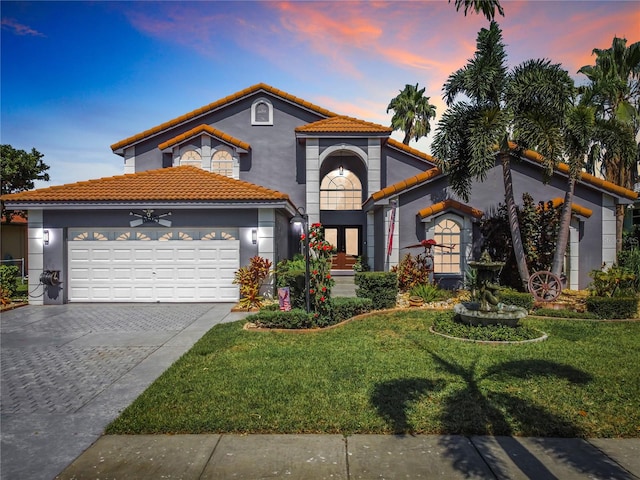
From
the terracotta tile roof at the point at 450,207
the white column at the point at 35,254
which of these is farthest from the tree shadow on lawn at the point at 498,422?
the white column at the point at 35,254

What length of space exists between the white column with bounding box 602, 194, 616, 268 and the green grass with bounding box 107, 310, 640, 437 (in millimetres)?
7120

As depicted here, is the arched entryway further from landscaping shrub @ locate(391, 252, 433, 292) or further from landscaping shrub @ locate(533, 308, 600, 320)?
landscaping shrub @ locate(533, 308, 600, 320)

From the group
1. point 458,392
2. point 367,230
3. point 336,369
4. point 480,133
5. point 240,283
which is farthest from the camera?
point 367,230

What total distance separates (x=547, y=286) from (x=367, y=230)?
855 cm

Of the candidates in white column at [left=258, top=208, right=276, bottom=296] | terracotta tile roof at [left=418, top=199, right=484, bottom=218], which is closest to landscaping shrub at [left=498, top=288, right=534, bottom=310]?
terracotta tile roof at [left=418, top=199, right=484, bottom=218]

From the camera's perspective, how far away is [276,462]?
3963 millimetres

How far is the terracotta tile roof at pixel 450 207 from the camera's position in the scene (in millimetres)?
14758

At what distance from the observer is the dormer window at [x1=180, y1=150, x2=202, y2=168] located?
19781mm

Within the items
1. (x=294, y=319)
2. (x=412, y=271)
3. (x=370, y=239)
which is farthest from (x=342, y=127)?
(x=294, y=319)

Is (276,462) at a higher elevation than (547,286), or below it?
below

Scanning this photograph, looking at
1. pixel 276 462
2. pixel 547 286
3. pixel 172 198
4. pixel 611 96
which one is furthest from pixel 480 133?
pixel 611 96

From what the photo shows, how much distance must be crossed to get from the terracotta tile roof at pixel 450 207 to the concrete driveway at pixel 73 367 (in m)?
8.16

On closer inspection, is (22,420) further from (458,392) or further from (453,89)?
(453,89)

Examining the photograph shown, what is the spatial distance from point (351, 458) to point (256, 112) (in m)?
19.5
